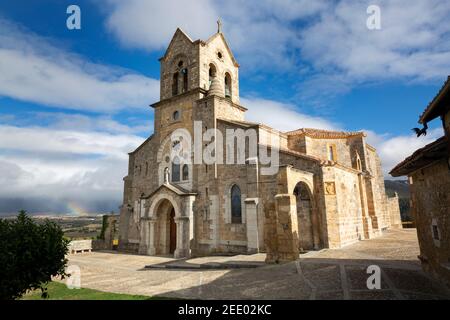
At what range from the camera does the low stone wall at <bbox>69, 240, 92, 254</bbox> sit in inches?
971

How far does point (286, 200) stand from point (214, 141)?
27.6 ft

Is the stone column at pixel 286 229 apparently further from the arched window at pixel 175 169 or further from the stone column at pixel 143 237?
the stone column at pixel 143 237

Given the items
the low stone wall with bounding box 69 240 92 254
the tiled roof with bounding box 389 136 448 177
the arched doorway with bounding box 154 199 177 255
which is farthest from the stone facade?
the low stone wall with bounding box 69 240 92 254

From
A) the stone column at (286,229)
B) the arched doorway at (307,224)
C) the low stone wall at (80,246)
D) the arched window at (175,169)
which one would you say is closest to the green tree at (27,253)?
the stone column at (286,229)

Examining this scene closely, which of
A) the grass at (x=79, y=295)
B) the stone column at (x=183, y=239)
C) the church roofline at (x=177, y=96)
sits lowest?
the grass at (x=79, y=295)

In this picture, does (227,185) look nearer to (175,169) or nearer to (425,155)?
(175,169)

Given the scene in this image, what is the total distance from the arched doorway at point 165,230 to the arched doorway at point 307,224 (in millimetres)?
10277

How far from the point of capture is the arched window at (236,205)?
18609 millimetres

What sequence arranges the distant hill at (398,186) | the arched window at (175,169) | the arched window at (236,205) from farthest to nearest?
1. the distant hill at (398,186)
2. the arched window at (175,169)
3. the arched window at (236,205)

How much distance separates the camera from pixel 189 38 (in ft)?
78.8

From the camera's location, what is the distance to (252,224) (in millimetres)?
17234

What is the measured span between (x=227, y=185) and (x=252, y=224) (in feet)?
11.2
